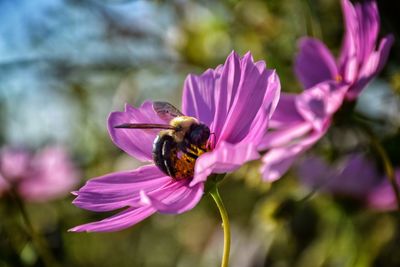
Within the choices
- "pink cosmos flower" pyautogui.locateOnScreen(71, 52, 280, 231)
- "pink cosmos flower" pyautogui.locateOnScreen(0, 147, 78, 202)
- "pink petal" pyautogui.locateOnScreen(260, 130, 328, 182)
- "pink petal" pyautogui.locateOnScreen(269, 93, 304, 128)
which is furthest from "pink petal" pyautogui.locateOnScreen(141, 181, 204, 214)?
"pink cosmos flower" pyautogui.locateOnScreen(0, 147, 78, 202)

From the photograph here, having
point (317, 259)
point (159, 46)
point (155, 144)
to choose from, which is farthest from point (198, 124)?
point (159, 46)

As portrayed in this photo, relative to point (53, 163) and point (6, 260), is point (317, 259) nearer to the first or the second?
point (6, 260)

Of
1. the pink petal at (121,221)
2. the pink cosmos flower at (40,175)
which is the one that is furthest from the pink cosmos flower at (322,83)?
the pink cosmos flower at (40,175)

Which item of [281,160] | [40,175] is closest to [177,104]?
[40,175]

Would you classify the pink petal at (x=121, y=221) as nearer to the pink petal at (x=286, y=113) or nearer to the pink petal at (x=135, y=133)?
the pink petal at (x=135, y=133)

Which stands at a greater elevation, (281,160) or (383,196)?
(281,160)

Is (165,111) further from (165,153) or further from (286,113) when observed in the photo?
(286,113)

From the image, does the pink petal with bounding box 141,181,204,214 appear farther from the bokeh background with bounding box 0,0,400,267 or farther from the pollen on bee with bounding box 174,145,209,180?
the bokeh background with bounding box 0,0,400,267
